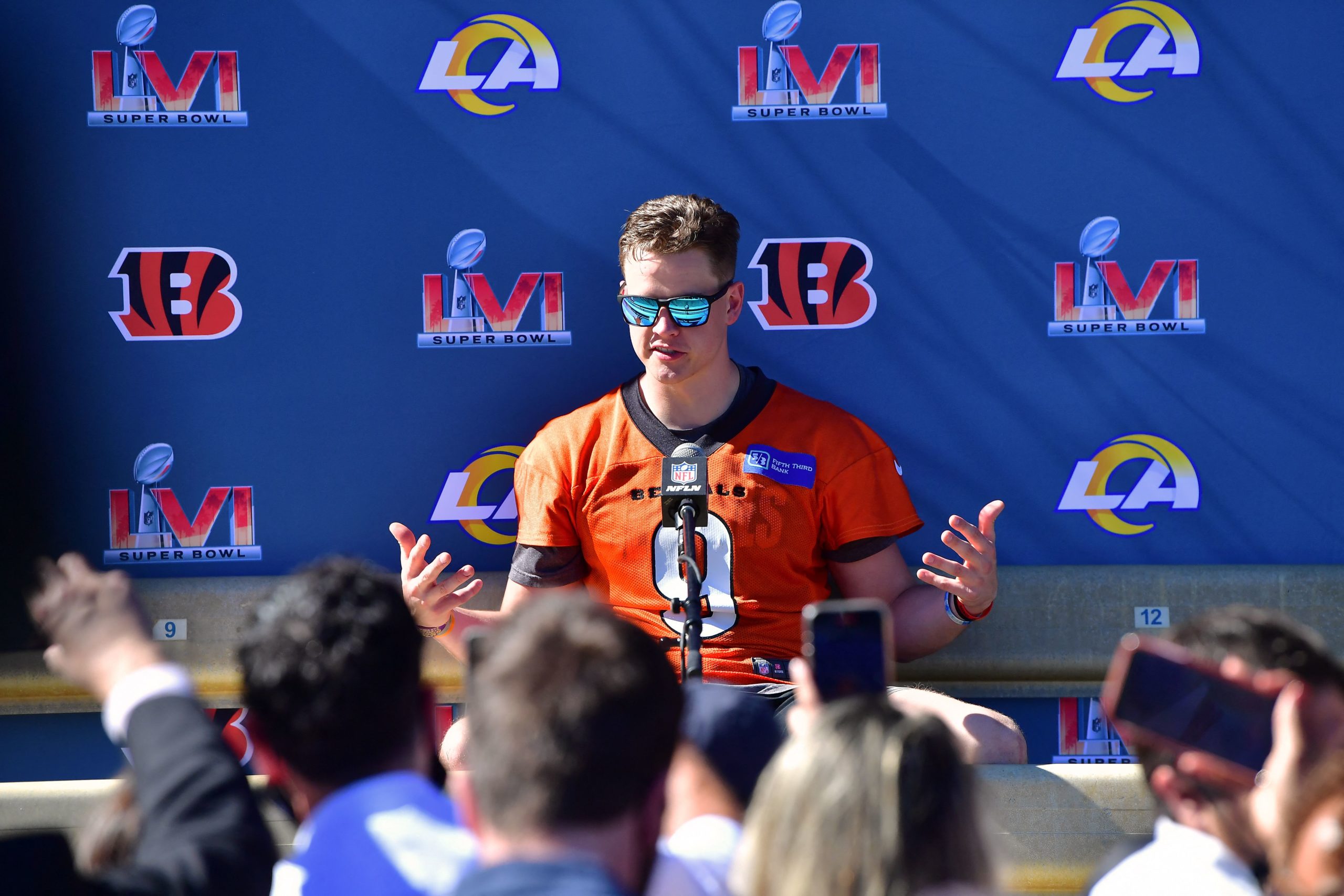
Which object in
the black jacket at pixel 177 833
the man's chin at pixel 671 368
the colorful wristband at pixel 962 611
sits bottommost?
the colorful wristband at pixel 962 611

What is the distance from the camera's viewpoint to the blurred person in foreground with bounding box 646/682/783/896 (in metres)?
1.34

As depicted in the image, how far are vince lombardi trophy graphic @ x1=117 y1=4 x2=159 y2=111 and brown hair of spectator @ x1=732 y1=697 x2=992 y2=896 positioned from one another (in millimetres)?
2925

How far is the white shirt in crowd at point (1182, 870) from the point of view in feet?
4.13

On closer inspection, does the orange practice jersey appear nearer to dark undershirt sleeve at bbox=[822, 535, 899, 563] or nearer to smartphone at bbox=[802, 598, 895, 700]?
dark undershirt sleeve at bbox=[822, 535, 899, 563]

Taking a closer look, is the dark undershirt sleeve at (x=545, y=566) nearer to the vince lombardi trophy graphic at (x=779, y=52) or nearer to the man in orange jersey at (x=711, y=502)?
the man in orange jersey at (x=711, y=502)

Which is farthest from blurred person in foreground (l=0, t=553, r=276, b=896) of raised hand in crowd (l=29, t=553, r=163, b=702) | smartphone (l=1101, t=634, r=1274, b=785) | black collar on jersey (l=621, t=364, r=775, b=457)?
black collar on jersey (l=621, t=364, r=775, b=457)

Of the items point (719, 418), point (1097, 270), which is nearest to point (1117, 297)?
point (1097, 270)

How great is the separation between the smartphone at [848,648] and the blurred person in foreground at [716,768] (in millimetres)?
97

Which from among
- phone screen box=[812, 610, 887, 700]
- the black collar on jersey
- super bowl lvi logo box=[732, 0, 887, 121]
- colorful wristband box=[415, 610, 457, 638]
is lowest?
colorful wristband box=[415, 610, 457, 638]

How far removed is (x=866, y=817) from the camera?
102cm

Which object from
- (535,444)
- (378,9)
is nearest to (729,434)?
(535,444)

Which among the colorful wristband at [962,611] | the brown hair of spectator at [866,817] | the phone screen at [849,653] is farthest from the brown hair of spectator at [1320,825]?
the colorful wristband at [962,611]

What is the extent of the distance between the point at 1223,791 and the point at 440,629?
1.98 m

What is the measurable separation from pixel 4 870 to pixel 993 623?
257 centimetres
